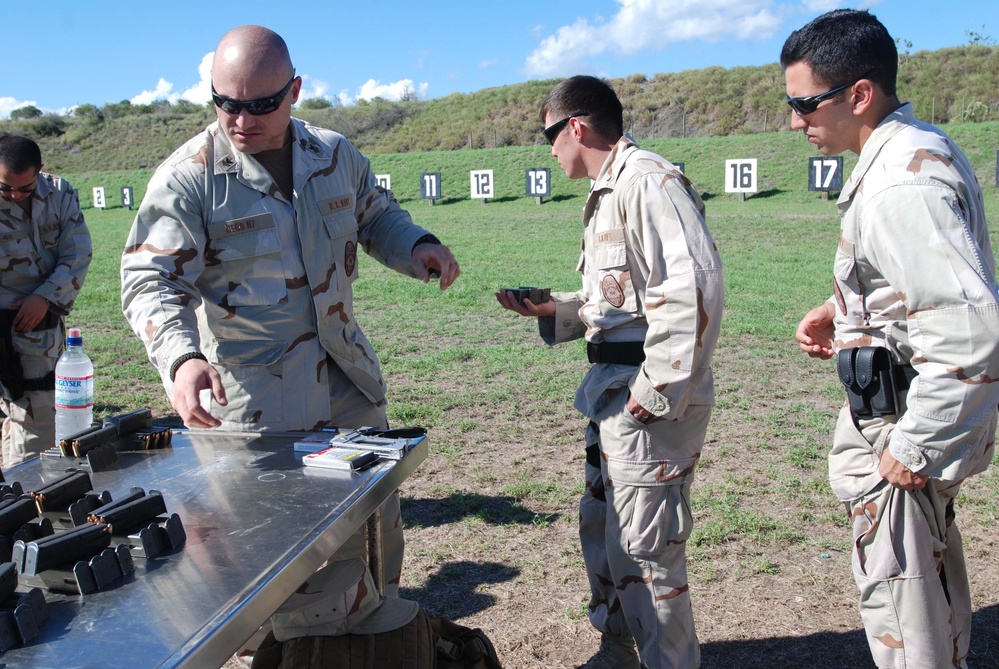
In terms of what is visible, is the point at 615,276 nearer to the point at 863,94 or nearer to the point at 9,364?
the point at 863,94

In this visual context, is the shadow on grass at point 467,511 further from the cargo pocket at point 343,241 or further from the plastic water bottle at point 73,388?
the plastic water bottle at point 73,388

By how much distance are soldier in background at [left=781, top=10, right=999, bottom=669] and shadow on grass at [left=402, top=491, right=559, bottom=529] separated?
2.15m

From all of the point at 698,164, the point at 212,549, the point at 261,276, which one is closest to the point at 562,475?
the point at 261,276

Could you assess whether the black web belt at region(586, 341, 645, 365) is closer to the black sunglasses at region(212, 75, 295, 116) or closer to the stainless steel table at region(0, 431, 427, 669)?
the stainless steel table at region(0, 431, 427, 669)

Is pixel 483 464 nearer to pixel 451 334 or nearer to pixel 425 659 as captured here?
pixel 425 659

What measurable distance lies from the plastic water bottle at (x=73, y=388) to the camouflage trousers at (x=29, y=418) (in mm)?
2167

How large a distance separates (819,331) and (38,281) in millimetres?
4123

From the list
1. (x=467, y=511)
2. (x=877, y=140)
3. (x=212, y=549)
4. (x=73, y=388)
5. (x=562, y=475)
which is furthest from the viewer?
(x=562, y=475)

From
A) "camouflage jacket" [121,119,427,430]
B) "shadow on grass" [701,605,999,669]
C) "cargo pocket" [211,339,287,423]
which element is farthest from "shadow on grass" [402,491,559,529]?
"cargo pocket" [211,339,287,423]

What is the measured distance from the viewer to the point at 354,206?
9.78 ft

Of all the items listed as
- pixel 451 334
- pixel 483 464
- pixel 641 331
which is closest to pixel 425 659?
pixel 641 331

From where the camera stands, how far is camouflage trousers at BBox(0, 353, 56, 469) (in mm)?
4570

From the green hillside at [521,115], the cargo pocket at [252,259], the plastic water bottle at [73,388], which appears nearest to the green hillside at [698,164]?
the green hillside at [521,115]

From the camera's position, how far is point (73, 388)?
2637 millimetres
